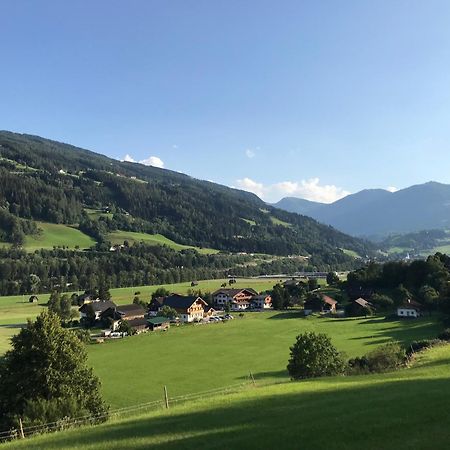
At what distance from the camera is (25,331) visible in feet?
106

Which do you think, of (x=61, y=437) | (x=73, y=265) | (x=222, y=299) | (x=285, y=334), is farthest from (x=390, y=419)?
(x=73, y=265)

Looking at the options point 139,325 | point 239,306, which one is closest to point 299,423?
point 139,325

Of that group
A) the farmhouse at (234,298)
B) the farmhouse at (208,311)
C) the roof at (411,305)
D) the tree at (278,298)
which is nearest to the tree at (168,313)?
the farmhouse at (208,311)

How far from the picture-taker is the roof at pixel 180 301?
112188 mm

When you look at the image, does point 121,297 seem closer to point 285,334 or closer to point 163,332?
point 163,332

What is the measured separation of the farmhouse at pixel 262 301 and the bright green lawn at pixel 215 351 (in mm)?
30474

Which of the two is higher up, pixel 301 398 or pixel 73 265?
pixel 73 265

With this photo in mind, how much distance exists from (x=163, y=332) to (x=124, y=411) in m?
52.5

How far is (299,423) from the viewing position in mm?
18125

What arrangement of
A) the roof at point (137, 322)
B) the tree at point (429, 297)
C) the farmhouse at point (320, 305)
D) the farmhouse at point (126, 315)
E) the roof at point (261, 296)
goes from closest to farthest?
the tree at point (429, 297), the roof at point (137, 322), the farmhouse at point (126, 315), the farmhouse at point (320, 305), the roof at point (261, 296)

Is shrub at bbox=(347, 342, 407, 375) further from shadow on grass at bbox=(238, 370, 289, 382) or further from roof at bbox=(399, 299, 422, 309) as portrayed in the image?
roof at bbox=(399, 299, 422, 309)

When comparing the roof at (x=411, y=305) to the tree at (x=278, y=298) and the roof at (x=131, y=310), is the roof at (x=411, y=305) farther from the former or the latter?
the roof at (x=131, y=310)

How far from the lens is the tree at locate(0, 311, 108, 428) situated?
3030cm

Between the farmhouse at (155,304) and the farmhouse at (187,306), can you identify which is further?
the farmhouse at (155,304)
